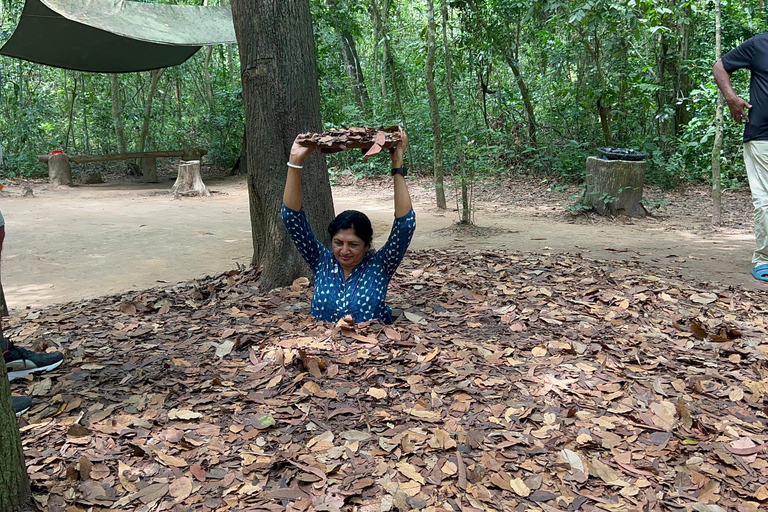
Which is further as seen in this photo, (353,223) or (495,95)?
(495,95)

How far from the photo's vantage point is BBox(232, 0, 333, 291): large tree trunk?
12.5ft

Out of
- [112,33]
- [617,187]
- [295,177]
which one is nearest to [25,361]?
[295,177]

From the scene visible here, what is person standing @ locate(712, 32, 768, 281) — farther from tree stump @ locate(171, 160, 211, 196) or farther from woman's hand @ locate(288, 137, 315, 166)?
tree stump @ locate(171, 160, 211, 196)

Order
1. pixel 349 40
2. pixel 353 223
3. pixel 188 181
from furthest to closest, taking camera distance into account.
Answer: pixel 349 40 < pixel 188 181 < pixel 353 223

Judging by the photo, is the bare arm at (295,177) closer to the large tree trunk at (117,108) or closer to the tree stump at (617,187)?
the tree stump at (617,187)

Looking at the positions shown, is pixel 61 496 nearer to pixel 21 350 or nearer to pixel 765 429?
pixel 21 350

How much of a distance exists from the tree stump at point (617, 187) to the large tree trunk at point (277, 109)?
5165 millimetres

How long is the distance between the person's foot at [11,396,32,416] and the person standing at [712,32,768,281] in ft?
15.6

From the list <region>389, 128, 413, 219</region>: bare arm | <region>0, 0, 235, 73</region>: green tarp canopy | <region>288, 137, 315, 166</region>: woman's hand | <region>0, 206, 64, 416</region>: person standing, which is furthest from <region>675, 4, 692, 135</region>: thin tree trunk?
<region>0, 206, 64, 416</region>: person standing

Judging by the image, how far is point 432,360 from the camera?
282 cm

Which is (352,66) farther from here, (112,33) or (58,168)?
(112,33)

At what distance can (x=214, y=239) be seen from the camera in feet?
23.6

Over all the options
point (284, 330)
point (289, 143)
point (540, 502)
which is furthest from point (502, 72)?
point (540, 502)

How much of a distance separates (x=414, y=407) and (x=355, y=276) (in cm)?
103
